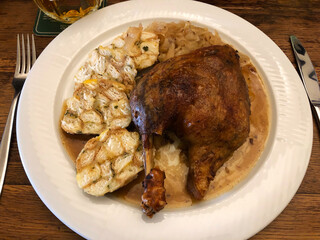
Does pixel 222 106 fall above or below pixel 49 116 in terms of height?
above

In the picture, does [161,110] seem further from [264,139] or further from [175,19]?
[175,19]

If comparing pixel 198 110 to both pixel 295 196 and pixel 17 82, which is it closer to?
pixel 295 196

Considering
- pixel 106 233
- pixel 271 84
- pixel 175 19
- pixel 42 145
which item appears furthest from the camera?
pixel 175 19

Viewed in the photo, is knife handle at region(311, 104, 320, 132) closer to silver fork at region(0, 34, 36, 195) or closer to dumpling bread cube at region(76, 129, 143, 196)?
dumpling bread cube at region(76, 129, 143, 196)

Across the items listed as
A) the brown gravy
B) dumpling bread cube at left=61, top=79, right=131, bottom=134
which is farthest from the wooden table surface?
dumpling bread cube at left=61, top=79, right=131, bottom=134

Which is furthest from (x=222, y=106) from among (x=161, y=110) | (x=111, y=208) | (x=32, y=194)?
(x=32, y=194)

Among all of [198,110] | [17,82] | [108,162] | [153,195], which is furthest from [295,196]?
[17,82]

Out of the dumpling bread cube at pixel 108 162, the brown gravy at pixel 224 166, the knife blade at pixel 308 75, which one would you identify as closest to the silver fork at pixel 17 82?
the brown gravy at pixel 224 166
